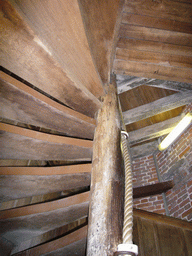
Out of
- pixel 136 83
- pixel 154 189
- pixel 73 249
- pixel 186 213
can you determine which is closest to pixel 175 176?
pixel 154 189

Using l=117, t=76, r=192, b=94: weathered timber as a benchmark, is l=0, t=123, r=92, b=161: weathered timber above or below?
below

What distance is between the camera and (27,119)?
1789mm

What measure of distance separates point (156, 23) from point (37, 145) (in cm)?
195

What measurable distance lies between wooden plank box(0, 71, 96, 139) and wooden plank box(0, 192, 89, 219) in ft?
2.10

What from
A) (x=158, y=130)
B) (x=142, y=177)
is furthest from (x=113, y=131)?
(x=142, y=177)

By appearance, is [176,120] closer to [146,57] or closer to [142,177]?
[142,177]

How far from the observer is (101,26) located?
6.20ft

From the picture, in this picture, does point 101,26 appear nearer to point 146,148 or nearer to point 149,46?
point 149,46

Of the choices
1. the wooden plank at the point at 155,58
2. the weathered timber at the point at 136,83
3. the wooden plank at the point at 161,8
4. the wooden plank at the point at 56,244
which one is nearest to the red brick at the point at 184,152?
the weathered timber at the point at 136,83

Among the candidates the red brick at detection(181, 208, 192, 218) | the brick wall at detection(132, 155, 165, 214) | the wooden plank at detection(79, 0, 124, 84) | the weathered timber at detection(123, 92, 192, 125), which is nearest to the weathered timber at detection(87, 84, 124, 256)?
the wooden plank at detection(79, 0, 124, 84)

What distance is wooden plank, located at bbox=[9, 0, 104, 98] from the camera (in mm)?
1415

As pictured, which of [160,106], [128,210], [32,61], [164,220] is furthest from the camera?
[160,106]

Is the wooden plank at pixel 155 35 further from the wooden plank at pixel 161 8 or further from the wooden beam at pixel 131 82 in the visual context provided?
the wooden beam at pixel 131 82

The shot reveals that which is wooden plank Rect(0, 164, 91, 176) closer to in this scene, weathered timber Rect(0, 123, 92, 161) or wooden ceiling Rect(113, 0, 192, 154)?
weathered timber Rect(0, 123, 92, 161)
